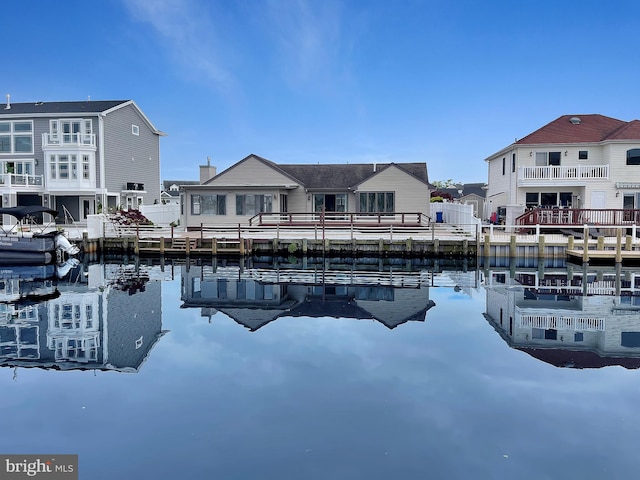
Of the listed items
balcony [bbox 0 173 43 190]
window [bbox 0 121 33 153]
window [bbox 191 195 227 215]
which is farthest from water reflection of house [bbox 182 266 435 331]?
window [bbox 0 121 33 153]

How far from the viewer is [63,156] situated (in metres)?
40.5

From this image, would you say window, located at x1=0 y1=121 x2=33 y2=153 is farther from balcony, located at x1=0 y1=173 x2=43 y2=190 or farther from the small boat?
the small boat

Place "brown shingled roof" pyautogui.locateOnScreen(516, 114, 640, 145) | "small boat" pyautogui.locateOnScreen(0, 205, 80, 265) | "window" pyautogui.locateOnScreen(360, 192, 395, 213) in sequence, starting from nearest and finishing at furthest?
"small boat" pyautogui.locateOnScreen(0, 205, 80, 265)
"brown shingled roof" pyautogui.locateOnScreen(516, 114, 640, 145)
"window" pyautogui.locateOnScreen(360, 192, 395, 213)

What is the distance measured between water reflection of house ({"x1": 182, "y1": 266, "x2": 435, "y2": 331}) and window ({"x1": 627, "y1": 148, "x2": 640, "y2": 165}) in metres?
16.8

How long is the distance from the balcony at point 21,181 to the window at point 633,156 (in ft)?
129

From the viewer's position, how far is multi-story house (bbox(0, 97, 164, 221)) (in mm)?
40156

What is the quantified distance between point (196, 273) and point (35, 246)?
9217mm

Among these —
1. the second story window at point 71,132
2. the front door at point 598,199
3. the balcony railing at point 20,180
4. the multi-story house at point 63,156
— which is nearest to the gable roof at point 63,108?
the multi-story house at point 63,156

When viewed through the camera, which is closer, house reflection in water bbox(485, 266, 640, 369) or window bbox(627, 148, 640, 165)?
house reflection in water bbox(485, 266, 640, 369)

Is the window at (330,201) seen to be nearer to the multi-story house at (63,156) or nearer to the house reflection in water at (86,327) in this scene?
the multi-story house at (63,156)

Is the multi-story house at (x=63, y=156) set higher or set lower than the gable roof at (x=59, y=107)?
lower

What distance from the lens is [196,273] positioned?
1088 inches

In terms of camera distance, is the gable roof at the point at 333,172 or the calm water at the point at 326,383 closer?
the calm water at the point at 326,383

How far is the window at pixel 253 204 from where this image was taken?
3675 centimetres
